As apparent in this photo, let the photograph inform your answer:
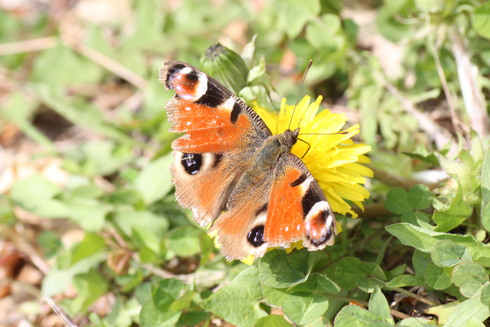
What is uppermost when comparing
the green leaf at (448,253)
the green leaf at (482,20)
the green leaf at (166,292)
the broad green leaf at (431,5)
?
the broad green leaf at (431,5)

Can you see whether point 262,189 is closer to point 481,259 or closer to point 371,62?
point 481,259

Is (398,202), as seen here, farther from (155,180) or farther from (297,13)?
(297,13)

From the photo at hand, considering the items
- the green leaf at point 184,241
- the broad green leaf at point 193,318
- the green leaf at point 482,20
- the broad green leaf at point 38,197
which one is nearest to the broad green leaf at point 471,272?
the broad green leaf at point 193,318

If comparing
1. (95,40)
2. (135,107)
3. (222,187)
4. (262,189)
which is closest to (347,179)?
(262,189)

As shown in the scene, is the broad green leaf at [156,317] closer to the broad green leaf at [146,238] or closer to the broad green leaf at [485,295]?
the broad green leaf at [146,238]

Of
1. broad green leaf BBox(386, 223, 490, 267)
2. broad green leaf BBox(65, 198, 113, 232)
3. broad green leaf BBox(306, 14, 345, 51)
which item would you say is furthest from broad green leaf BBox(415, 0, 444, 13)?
broad green leaf BBox(65, 198, 113, 232)

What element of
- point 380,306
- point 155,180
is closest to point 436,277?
point 380,306
